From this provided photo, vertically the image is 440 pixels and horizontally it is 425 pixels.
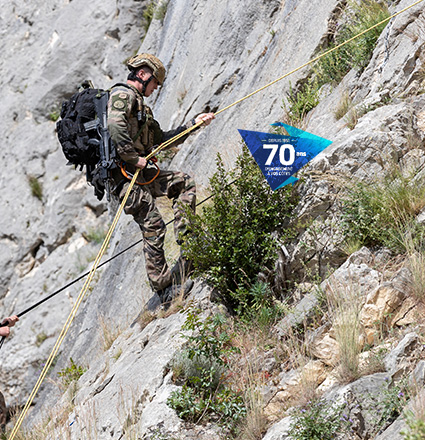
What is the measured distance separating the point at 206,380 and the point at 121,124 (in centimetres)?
289

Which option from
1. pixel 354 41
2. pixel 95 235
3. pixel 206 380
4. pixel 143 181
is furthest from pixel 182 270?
pixel 95 235

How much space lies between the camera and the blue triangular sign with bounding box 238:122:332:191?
588cm

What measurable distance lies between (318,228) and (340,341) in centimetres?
152

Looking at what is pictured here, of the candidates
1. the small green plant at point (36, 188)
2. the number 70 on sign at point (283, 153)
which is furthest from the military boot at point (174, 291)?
the small green plant at point (36, 188)

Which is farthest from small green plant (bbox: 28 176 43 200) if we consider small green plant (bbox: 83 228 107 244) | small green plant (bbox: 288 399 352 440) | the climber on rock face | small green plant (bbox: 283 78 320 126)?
small green plant (bbox: 288 399 352 440)

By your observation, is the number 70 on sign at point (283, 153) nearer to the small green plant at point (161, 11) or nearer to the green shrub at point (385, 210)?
the green shrub at point (385, 210)

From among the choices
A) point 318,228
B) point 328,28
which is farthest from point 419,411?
point 328,28

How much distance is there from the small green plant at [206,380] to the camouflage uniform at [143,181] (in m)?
1.31

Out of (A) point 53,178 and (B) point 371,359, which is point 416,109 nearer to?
(B) point 371,359

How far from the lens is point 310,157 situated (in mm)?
5898

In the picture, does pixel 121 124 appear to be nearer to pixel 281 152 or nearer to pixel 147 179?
pixel 147 179

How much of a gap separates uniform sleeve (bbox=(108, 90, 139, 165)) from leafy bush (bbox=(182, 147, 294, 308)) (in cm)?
97

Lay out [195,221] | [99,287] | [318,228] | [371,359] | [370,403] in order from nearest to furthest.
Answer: [370,403], [371,359], [318,228], [195,221], [99,287]

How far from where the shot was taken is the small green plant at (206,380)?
4621 millimetres
